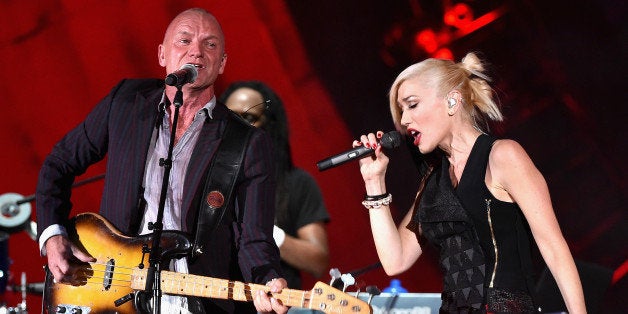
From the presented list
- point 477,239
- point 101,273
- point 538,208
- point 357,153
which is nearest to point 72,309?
point 101,273

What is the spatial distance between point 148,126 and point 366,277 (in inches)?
114

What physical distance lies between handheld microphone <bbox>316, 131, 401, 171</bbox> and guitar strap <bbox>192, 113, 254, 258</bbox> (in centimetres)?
41

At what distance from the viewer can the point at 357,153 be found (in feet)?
11.0

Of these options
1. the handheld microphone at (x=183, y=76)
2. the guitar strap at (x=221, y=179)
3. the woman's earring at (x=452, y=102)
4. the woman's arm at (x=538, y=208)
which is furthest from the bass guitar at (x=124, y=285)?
the woman's earring at (x=452, y=102)

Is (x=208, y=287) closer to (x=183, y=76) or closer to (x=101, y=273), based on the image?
(x=101, y=273)

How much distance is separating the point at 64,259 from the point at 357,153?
1288 mm

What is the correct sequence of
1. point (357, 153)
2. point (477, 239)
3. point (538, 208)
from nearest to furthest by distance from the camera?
point (538, 208) < point (477, 239) < point (357, 153)

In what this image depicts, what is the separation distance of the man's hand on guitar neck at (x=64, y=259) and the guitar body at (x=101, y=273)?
3 centimetres

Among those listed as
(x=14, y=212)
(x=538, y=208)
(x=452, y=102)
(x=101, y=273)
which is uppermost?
(x=14, y=212)

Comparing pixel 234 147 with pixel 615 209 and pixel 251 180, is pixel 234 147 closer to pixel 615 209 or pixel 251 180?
pixel 251 180

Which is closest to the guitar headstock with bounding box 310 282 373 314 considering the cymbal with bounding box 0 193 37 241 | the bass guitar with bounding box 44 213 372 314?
the bass guitar with bounding box 44 213 372 314

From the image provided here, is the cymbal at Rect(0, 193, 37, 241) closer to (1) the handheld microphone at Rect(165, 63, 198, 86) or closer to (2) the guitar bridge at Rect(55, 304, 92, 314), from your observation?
(2) the guitar bridge at Rect(55, 304, 92, 314)

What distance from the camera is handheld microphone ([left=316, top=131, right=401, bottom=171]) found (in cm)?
333

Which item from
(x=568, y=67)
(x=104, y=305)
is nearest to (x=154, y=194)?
(x=104, y=305)
